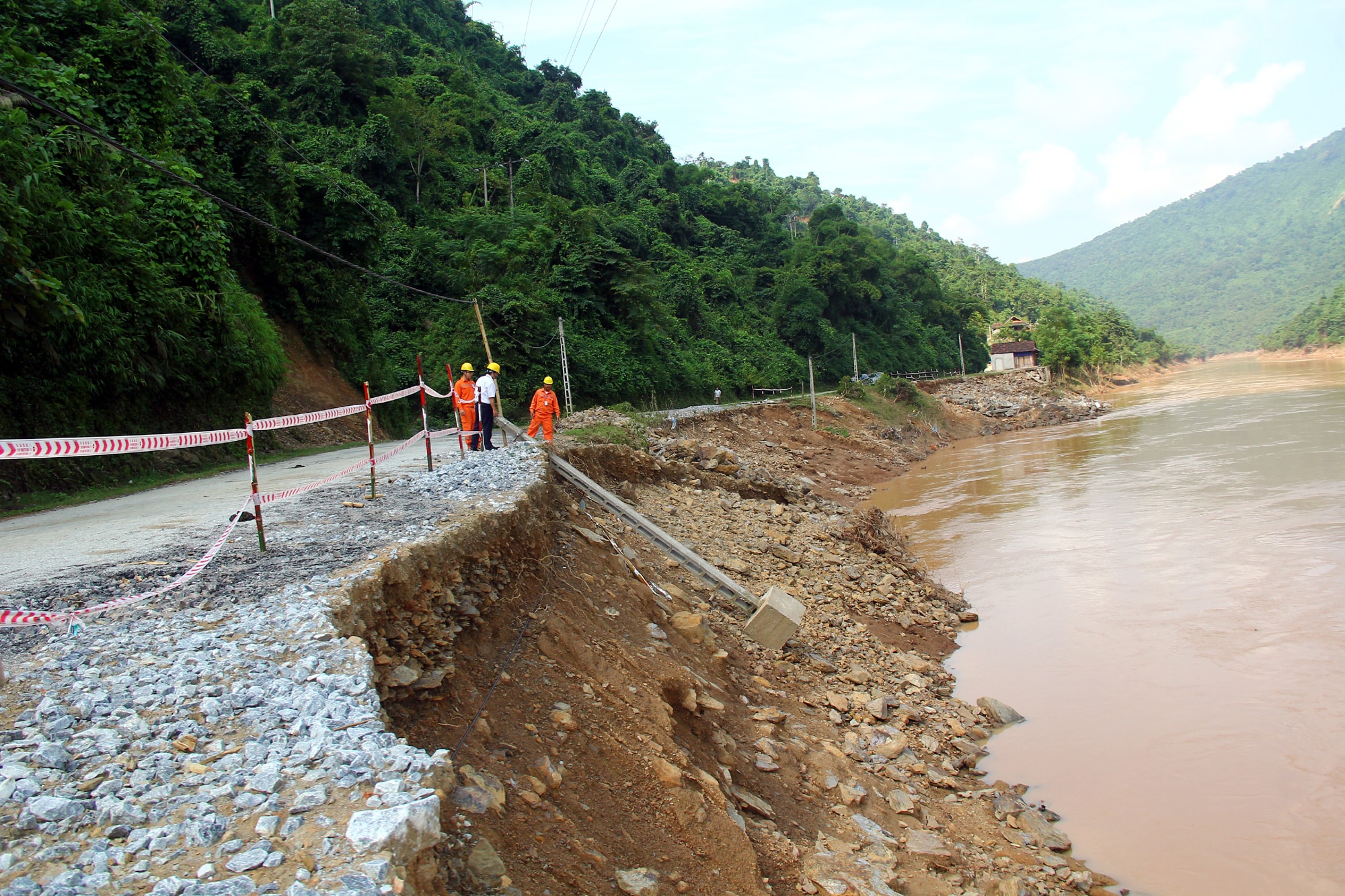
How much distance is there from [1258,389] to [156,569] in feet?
224

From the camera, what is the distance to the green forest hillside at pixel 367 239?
13.0 metres

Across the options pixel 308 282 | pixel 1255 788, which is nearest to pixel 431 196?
pixel 308 282

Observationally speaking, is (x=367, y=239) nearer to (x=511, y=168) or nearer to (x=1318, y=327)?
(x=511, y=168)

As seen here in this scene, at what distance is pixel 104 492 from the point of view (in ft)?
38.8

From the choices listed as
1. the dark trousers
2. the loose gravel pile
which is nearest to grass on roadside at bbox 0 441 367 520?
the dark trousers

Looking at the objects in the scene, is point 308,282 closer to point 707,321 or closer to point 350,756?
point 350,756

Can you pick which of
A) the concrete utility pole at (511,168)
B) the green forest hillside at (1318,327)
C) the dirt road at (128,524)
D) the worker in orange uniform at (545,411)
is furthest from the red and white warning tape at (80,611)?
the green forest hillside at (1318,327)

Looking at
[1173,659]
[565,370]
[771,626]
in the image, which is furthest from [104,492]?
[565,370]

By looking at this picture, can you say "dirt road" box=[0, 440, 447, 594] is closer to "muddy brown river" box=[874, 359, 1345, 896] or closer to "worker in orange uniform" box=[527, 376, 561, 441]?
"worker in orange uniform" box=[527, 376, 561, 441]

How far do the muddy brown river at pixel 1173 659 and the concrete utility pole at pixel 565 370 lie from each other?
463 inches

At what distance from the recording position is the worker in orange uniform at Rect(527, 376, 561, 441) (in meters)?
13.5

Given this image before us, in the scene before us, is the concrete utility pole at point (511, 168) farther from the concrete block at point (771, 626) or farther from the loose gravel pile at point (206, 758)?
the loose gravel pile at point (206, 758)

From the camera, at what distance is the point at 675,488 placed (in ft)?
51.6

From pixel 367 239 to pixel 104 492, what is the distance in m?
15.8
